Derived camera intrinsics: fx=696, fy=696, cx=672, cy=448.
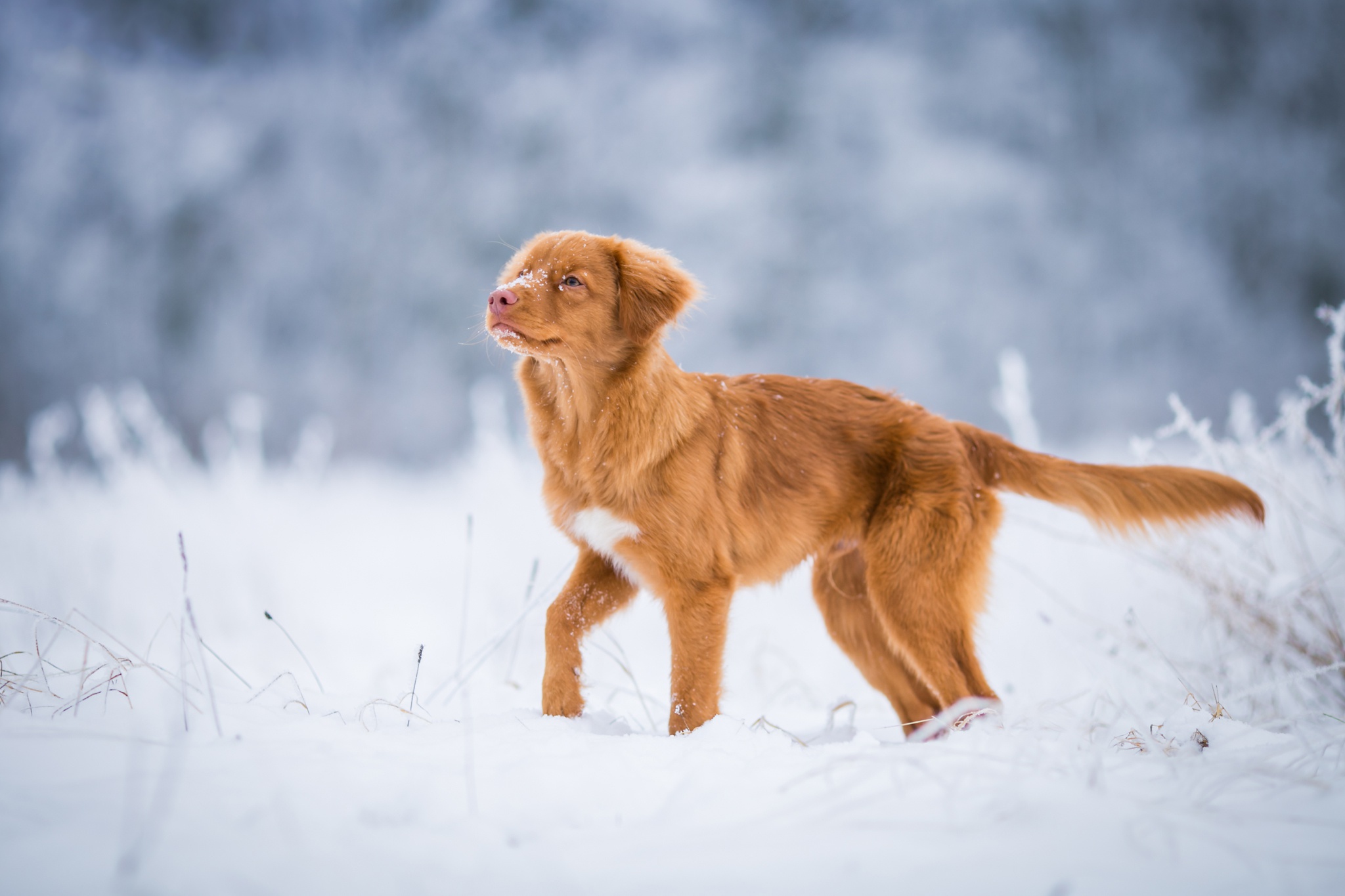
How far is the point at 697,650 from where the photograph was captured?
7.65 ft

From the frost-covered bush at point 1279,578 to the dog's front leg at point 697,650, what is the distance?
6.17ft

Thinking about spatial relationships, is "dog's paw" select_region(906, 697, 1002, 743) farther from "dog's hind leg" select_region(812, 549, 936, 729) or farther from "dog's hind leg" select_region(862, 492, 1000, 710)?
"dog's hind leg" select_region(812, 549, 936, 729)

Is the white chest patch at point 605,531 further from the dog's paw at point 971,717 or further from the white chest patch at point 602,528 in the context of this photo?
the dog's paw at point 971,717

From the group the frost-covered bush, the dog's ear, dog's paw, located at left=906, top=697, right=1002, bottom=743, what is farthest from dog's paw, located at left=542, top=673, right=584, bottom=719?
the frost-covered bush

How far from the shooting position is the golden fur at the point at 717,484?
7.83 ft

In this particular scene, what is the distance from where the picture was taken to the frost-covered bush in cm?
271

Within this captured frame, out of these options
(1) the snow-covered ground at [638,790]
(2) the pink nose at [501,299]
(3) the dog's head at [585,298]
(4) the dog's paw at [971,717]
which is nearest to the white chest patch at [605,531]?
(1) the snow-covered ground at [638,790]

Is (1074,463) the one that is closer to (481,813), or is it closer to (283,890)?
(481,813)

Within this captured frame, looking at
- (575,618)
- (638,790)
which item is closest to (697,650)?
(575,618)

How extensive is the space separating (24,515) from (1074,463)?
7.50 metres

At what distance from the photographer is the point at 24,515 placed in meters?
5.68

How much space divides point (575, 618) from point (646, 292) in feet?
3.97

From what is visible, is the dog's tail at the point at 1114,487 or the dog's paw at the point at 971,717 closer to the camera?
the dog's paw at the point at 971,717

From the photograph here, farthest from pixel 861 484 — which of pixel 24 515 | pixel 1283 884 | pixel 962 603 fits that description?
pixel 24 515
